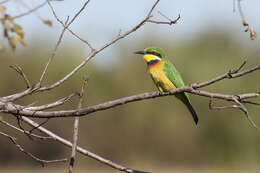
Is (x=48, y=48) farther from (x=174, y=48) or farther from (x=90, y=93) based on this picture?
(x=174, y=48)

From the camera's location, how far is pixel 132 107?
31.3 m

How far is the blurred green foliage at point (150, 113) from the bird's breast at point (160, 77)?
22733mm

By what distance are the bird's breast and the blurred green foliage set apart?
74.6 ft

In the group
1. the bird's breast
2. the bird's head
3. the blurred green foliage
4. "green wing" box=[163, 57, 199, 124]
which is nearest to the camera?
the bird's breast

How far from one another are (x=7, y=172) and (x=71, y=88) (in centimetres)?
545

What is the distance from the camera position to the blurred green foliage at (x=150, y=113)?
29391 millimetres

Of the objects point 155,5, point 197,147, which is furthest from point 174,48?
point 155,5

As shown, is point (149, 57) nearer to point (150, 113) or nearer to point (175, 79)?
point (175, 79)

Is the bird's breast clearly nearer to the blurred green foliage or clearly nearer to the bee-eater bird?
the bee-eater bird

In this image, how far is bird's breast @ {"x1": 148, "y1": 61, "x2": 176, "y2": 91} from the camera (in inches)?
231

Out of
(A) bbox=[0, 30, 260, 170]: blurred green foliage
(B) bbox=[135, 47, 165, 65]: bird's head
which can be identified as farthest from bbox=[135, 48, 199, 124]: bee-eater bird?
(A) bbox=[0, 30, 260, 170]: blurred green foliage

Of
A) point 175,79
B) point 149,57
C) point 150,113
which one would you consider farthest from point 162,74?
point 150,113

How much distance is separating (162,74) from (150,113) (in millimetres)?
25475

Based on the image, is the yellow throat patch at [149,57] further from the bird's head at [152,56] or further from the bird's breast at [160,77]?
the bird's breast at [160,77]
